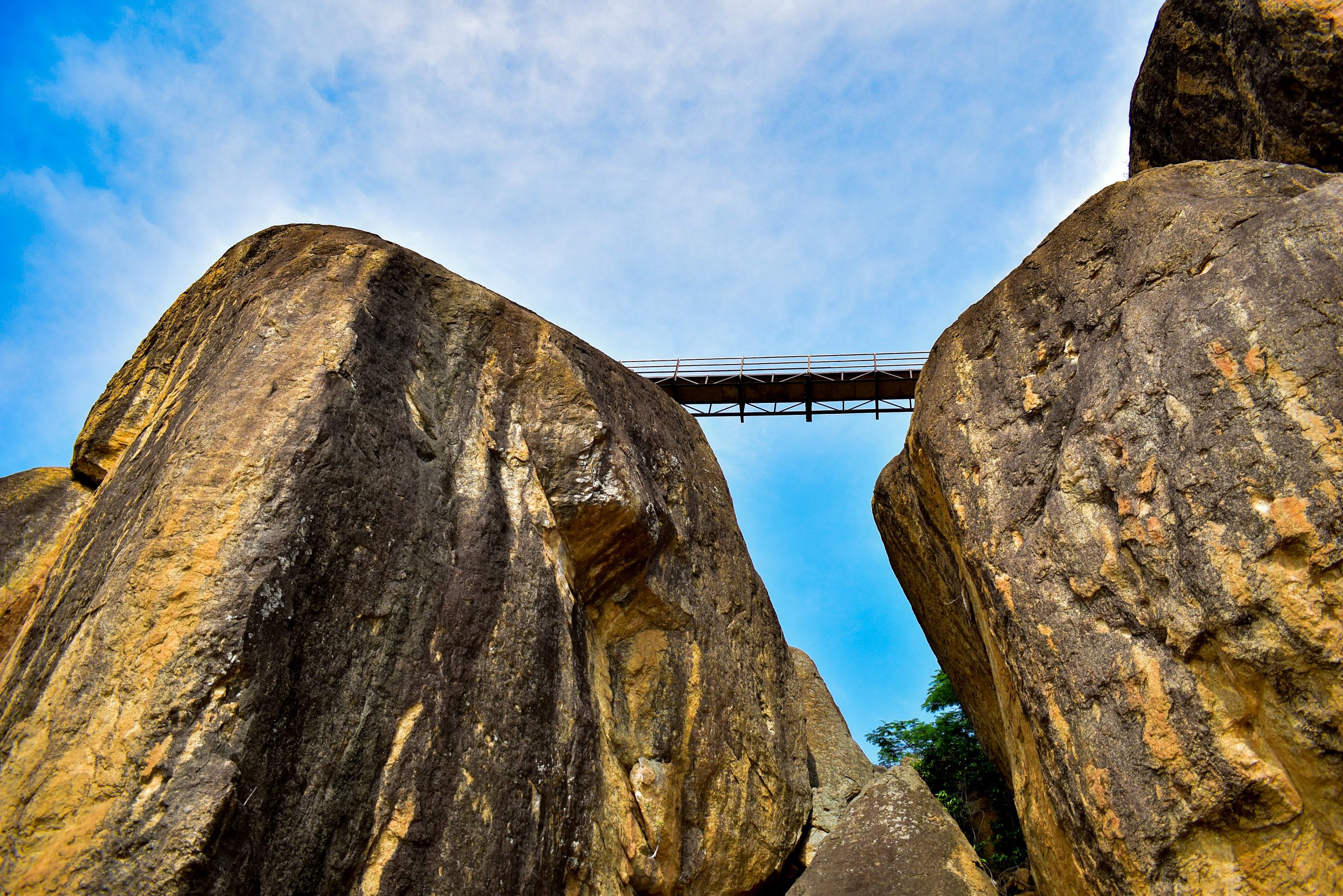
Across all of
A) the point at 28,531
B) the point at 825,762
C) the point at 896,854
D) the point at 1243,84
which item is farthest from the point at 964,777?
the point at 28,531

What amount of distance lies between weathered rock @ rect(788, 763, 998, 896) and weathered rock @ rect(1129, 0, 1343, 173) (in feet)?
24.0

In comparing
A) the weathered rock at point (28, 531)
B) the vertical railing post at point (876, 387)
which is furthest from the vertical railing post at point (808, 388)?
the weathered rock at point (28, 531)

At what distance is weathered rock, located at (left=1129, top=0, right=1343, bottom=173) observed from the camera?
27.9ft

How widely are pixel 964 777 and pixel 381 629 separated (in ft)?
37.4

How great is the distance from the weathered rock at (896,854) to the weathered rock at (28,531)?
8.13 metres

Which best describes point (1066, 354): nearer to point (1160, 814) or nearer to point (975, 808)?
point (1160, 814)

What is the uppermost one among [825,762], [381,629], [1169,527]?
[1169,527]

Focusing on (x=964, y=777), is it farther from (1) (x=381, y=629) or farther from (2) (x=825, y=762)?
(1) (x=381, y=629)

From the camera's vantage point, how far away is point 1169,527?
6.61 meters

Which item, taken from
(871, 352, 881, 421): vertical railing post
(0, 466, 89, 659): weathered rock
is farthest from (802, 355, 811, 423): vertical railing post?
(0, 466, 89, 659): weathered rock

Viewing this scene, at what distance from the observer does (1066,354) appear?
26.7 ft

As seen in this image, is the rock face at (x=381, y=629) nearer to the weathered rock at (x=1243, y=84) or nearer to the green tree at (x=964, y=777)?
the green tree at (x=964, y=777)

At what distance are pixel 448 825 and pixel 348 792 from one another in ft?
2.40

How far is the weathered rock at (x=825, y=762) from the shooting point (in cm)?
1038
